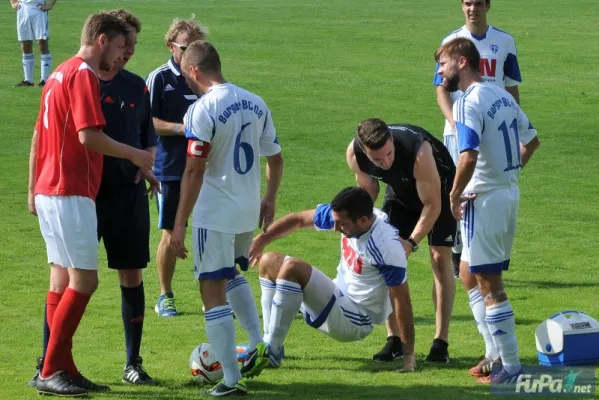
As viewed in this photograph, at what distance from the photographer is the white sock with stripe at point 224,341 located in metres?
7.16

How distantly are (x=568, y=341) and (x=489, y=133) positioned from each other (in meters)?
1.65

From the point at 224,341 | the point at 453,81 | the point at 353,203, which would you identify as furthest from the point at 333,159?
the point at 224,341

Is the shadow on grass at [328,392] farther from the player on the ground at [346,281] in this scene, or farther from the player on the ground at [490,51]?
the player on the ground at [490,51]

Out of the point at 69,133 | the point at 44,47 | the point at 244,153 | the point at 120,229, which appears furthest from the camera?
the point at 44,47

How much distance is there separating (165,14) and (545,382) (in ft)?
94.2

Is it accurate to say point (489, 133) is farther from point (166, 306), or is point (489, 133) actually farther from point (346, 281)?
point (166, 306)

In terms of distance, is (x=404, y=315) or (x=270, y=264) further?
(x=270, y=264)

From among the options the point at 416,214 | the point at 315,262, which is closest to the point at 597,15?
the point at 315,262

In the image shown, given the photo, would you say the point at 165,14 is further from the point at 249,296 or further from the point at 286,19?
the point at 249,296

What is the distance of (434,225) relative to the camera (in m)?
8.33

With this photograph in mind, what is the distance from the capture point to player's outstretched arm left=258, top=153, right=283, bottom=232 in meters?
7.71

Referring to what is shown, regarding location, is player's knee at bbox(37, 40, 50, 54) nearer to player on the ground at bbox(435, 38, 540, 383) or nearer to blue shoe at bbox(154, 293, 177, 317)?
blue shoe at bbox(154, 293, 177, 317)

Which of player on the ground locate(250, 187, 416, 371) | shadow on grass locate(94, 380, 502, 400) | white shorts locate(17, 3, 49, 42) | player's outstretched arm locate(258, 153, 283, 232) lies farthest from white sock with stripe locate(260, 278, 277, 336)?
white shorts locate(17, 3, 49, 42)

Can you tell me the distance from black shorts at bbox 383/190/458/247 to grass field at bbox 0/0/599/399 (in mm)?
871
